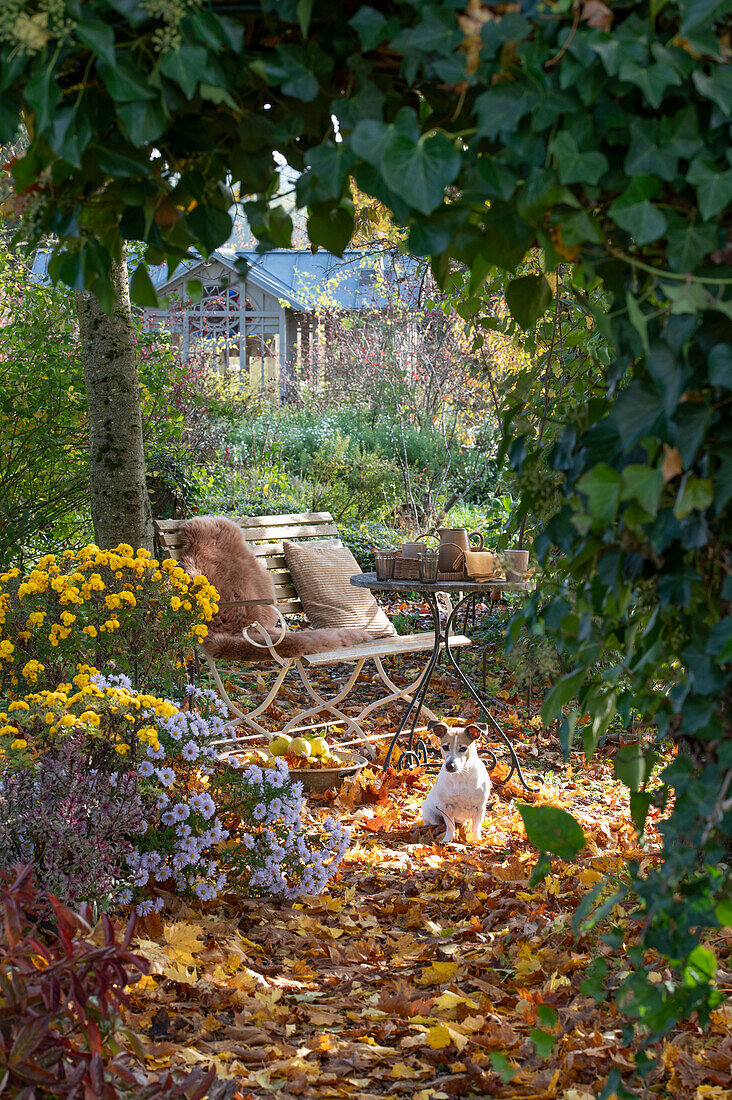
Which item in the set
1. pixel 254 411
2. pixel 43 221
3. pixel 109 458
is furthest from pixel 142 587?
pixel 254 411

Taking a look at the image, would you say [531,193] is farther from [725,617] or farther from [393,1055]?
[393,1055]

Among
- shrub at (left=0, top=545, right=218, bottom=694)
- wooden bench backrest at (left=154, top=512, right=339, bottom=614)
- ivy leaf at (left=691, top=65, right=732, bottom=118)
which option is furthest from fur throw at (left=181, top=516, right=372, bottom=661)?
ivy leaf at (left=691, top=65, right=732, bottom=118)

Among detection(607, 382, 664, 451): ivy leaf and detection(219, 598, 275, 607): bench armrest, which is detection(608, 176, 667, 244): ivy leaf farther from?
detection(219, 598, 275, 607): bench armrest

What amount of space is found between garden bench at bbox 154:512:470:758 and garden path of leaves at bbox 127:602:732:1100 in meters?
1.04

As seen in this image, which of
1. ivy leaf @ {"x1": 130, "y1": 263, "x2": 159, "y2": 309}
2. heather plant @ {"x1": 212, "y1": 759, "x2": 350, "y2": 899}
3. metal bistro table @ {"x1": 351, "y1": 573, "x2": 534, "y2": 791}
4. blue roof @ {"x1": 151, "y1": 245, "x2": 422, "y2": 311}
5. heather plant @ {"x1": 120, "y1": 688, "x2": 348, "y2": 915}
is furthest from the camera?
blue roof @ {"x1": 151, "y1": 245, "x2": 422, "y2": 311}

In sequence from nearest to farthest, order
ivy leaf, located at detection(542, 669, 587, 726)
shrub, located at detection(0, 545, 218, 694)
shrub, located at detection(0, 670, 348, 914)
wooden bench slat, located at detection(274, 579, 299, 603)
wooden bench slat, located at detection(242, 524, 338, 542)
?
ivy leaf, located at detection(542, 669, 587, 726) < shrub, located at detection(0, 670, 348, 914) < shrub, located at detection(0, 545, 218, 694) < wooden bench slat, located at detection(274, 579, 299, 603) < wooden bench slat, located at detection(242, 524, 338, 542)

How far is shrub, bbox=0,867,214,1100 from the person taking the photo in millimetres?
1362

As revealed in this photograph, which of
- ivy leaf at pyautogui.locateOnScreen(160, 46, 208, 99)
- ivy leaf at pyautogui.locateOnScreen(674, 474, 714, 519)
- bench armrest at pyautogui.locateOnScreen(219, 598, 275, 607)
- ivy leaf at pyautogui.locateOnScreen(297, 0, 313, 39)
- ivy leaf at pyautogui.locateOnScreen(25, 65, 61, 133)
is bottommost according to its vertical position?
bench armrest at pyautogui.locateOnScreen(219, 598, 275, 607)

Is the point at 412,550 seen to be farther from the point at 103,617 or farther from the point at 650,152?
the point at 650,152

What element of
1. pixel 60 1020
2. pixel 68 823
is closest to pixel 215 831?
pixel 68 823

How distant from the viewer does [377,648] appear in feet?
14.2

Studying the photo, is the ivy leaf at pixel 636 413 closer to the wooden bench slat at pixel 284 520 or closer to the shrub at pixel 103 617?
the shrub at pixel 103 617

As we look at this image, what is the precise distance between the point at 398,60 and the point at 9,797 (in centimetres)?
189

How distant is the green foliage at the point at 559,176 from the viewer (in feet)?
3.21
